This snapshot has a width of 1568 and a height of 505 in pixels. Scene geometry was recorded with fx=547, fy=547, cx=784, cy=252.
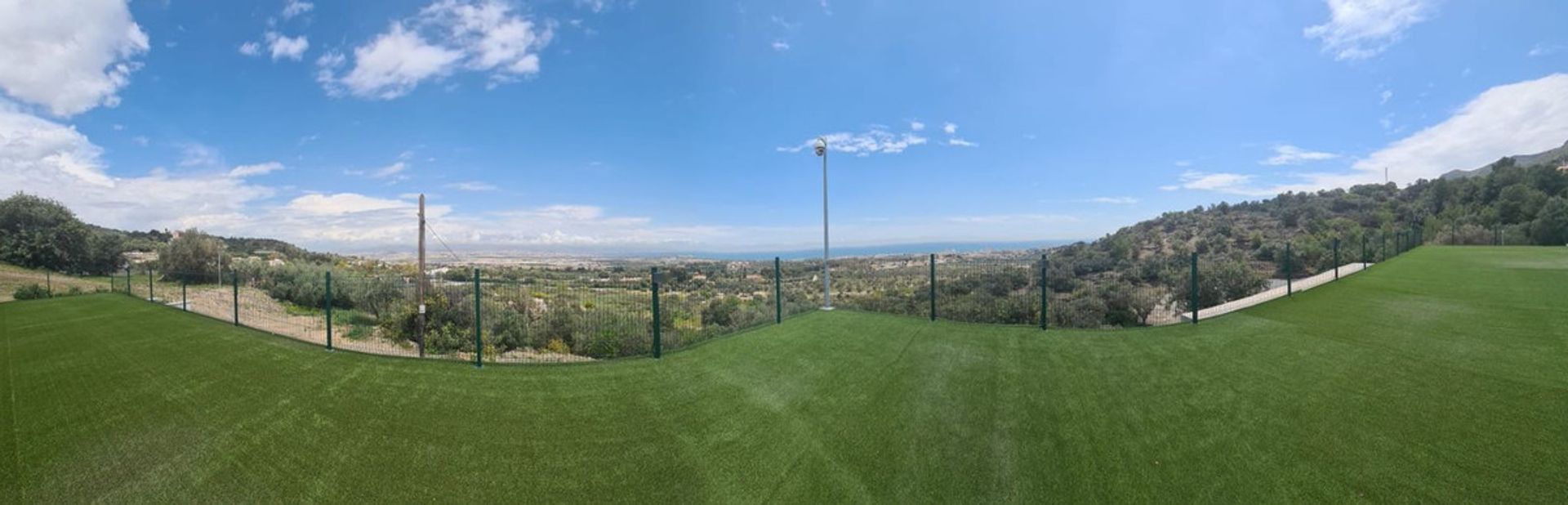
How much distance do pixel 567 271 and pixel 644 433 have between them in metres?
9.73

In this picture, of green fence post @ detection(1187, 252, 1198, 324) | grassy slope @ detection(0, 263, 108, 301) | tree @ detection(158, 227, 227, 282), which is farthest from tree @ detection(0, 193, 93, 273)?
green fence post @ detection(1187, 252, 1198, 324)

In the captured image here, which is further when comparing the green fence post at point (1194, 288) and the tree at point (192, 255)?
the tree at point (192, 255)

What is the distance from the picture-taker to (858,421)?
5129mm

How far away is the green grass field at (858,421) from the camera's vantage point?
4.03m

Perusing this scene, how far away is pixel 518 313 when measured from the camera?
13062 mm

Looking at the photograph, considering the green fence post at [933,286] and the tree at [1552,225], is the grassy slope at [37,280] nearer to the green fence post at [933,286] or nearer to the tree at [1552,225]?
the green fence post at [933,286]

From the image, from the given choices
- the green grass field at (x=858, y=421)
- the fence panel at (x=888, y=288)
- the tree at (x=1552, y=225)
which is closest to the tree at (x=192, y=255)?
the green grass field at (x=858, y=421)

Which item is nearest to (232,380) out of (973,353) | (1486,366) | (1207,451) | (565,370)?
(565,370)

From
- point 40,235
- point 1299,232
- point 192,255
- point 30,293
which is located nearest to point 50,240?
point 40,235

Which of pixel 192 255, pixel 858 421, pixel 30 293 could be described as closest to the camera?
pixel 858 421

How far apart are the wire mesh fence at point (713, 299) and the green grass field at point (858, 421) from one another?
159 centimetres

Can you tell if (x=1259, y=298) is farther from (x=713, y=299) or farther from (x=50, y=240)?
(x=50, y=240)

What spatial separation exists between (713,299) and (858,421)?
25.9 ft

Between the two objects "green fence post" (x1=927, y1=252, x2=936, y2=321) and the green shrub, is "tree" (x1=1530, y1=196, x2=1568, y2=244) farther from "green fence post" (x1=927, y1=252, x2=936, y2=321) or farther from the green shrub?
the green shrub
